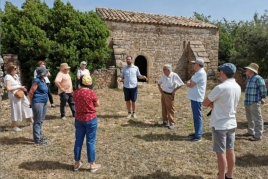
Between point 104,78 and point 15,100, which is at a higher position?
point 104,78

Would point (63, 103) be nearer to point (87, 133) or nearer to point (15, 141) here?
point (15, 141)

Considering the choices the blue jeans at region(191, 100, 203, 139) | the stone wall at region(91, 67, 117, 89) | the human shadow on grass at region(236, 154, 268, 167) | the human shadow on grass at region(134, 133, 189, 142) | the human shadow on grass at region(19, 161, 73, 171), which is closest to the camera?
the human shadow on grass at region(19, 161, 73, 171)

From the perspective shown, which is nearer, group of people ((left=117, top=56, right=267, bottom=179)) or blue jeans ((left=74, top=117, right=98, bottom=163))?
group of people ((left=117, top=56, right=267, bottom=179))

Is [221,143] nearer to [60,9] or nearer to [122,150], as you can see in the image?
[122,150]

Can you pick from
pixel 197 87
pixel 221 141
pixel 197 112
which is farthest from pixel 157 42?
pixel 221 141

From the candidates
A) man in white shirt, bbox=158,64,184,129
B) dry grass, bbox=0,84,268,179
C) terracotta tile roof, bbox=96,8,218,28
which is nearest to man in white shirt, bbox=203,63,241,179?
dry grass, bbox=0,84,268,179

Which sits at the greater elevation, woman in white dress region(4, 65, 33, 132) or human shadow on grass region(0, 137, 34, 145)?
woman in white dress region(4, 65, 33, 132)

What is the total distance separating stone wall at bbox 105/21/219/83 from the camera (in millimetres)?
12641

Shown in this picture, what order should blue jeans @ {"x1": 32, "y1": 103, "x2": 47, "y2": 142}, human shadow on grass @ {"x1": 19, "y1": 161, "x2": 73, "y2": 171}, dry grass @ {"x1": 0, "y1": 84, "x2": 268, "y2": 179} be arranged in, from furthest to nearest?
blue jeans @ {"x1": 32, "y1": 103, "x2": 47, "y2": 142}, human shadow on grass @ {"x1": 19, "y1": 161, "x2": 73, "y2": 171}, dry grass @ {"x1": 0, "y1": 84, "x2": 268, "y2": 179}

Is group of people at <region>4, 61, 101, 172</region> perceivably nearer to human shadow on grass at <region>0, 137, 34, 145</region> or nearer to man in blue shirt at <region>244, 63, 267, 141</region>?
human shadow on grass at <region>0, 137, 34, 145</region>

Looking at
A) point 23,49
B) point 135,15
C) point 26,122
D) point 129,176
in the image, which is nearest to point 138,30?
point 135,15

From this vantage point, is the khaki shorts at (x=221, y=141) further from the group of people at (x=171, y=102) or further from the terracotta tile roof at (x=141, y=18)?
the terracotta tile roof at (x=141, y=18)

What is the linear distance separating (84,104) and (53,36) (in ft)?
26.5

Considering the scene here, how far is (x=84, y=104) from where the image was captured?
3402mm
